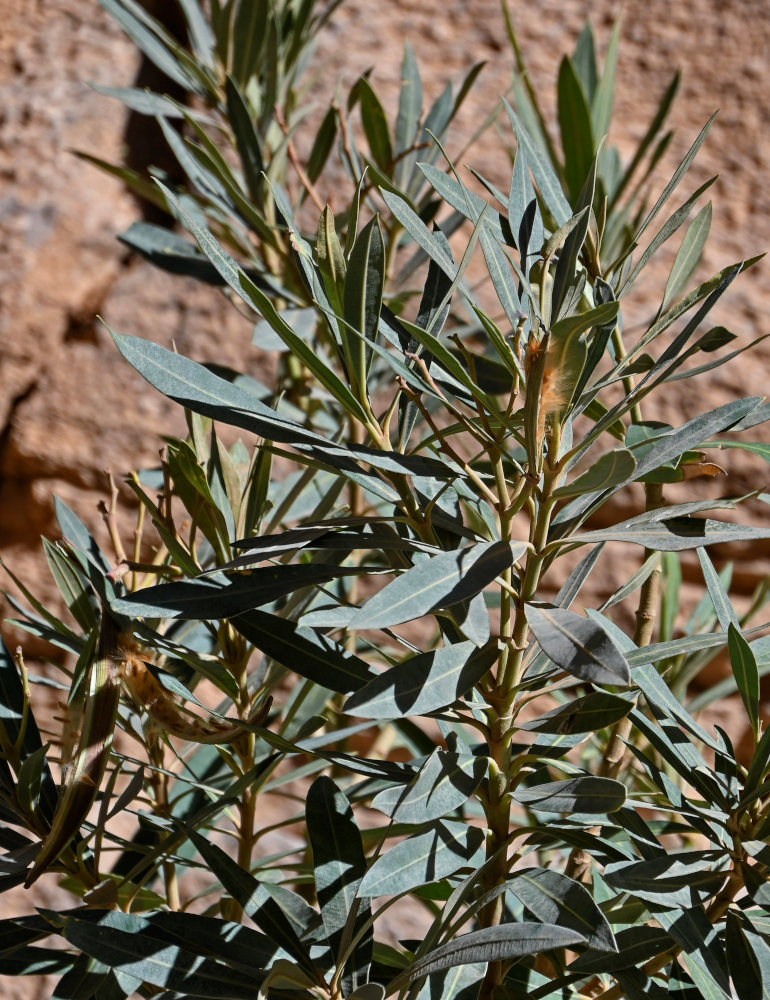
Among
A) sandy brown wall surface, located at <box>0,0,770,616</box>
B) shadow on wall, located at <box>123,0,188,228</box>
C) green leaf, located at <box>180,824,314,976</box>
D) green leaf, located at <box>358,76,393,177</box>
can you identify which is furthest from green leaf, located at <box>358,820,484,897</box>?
shadow on wall, located at <box>123,0,188,228</box>

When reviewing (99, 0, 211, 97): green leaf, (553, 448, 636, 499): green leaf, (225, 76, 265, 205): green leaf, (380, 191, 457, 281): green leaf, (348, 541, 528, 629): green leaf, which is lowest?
(348, 541, 528, 629): green leaf

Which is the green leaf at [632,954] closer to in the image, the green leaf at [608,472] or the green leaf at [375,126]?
the green leaf at [608,472]

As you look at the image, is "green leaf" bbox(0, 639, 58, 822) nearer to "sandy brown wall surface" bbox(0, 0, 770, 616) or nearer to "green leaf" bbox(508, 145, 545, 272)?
"green leaf" bbox(508, 145, 545, 272)

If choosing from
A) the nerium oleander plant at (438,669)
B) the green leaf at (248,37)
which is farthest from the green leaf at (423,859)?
the green leaf at (248,37)

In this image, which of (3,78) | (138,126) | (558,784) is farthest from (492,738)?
(3,78)

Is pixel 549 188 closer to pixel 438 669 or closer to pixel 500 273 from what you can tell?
pixel 500 273

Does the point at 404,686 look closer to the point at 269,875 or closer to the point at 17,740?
the point at 17,740
